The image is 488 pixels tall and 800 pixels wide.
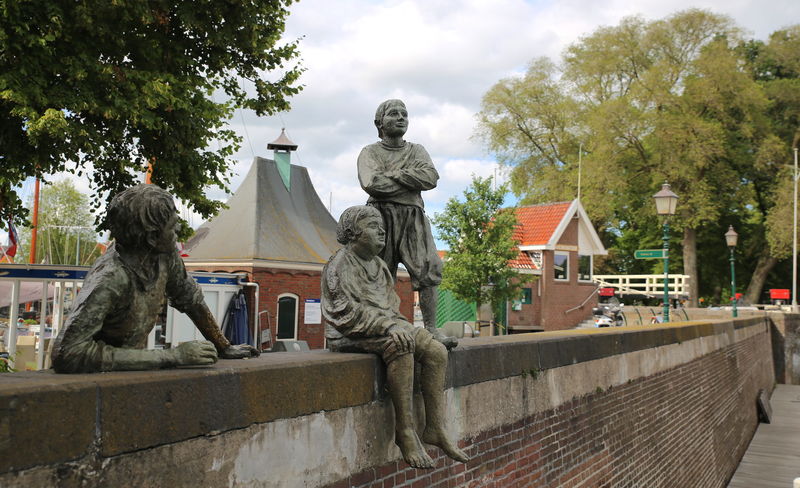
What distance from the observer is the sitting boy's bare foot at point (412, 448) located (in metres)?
3.80

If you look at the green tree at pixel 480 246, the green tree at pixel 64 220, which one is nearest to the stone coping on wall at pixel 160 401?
the green tree at pixel 480 246

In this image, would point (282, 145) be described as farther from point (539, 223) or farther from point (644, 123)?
point (644, 123)

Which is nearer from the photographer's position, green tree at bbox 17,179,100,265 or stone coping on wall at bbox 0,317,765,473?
stone coping on wall at bbox 0,317,765,473

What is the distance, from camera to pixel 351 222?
409 cm

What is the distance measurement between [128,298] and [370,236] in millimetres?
1520

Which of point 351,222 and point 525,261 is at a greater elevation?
point 525,261

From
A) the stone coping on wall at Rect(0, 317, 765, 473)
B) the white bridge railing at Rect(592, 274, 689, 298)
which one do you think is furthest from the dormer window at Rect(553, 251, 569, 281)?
the stone coping on wall at Rect(0, 317, 765, 473)

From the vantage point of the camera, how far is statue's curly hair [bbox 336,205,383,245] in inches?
160

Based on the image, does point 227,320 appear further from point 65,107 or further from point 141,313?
point 141,313

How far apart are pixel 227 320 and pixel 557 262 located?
19929 millimetres

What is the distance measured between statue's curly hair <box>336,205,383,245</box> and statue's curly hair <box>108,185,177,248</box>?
1.38m

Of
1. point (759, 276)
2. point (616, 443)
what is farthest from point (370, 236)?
point (759, 276)

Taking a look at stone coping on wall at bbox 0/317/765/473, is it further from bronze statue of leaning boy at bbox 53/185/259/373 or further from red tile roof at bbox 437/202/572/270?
red tile roof at bbox 437/202/572/270

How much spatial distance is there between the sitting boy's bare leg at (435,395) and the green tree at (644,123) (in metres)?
35.8
